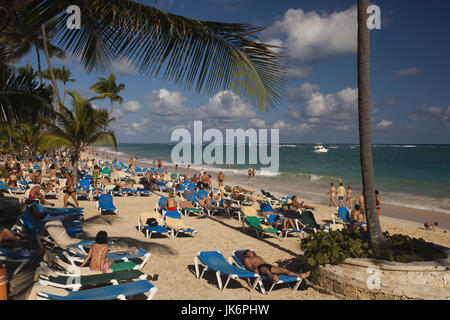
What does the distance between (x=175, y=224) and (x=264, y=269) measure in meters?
3.55

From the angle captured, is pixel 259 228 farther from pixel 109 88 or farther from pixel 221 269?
pixel 109 88

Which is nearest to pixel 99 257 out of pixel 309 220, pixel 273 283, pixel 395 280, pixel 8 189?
pixel 273 283

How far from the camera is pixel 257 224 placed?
8.01 meters

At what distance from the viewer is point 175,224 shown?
24.8 ft

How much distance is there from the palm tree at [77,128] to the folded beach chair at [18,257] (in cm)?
634

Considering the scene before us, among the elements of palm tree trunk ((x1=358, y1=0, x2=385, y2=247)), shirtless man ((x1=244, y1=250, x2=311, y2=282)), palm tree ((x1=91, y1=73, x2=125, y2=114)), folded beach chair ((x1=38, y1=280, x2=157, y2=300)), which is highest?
palm tree ((x1=91, y1=73, x2=125, y2=114))

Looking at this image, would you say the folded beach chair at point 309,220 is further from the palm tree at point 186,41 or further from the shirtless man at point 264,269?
the palm tree at point 186,41

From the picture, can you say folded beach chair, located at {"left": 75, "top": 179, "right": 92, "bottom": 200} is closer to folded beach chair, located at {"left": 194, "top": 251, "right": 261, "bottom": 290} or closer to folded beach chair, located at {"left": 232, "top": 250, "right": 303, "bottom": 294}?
folded beach chair, located at {"left": 194, "top": 251, "right": 261, "bottom": 290}

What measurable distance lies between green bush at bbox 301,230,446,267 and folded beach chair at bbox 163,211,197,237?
347 centimetres

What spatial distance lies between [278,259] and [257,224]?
5.69 feet

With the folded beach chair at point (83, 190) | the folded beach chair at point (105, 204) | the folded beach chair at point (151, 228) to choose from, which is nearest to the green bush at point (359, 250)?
the folded beach chair at point (151, 228)

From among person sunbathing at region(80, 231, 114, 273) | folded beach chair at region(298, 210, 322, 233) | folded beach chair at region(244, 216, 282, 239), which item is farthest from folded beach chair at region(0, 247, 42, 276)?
folded beach chair at region(298, 210, 322, 233)

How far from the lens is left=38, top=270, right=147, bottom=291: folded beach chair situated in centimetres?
354
